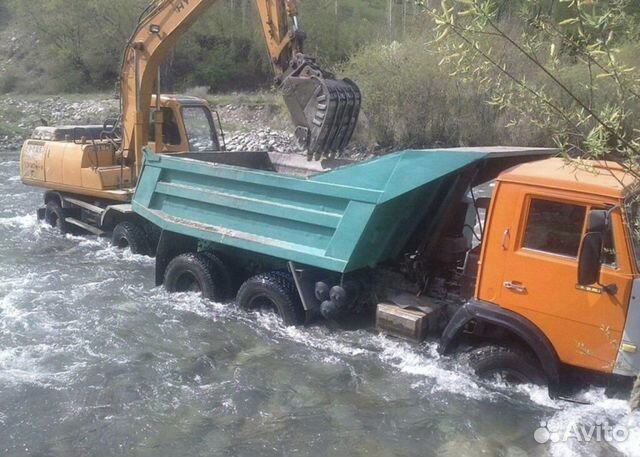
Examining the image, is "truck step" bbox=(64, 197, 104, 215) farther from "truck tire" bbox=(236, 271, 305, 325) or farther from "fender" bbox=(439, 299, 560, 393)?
"fender" bbox=(439, 299, 560, 393)

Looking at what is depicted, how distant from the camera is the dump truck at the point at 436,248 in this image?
4934 millimetres

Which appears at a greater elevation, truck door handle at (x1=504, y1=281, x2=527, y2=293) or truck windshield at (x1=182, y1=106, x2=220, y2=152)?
truck windshield at (x1=182, y1=106, x2=220, y2=152)

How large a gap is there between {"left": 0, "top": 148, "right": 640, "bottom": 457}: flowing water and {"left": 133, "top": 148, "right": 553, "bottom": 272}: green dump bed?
37.0 inches

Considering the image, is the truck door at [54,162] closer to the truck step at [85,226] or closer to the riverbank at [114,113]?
the truck step at [85,226]

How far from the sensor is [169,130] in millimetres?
11469

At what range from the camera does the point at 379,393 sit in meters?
6.07

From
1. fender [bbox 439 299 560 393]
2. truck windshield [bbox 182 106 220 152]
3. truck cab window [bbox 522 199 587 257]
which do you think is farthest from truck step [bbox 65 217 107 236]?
truck cab window [bbox 522 199 587 257]

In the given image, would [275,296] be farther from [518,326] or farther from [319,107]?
[518,326]

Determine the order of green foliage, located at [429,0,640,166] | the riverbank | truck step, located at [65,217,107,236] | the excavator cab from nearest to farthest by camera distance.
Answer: green foliage, located at [429,0,640,166] < the excavator cab < truck step, located at [65,217,107,236] < the riverbank

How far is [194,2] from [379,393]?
663 cm

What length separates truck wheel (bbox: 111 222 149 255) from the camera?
1053 centimetres

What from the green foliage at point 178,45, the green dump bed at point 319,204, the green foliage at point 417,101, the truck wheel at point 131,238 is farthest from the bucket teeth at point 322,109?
the green foliage at point 178,45

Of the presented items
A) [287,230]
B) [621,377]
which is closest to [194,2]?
[287,230]

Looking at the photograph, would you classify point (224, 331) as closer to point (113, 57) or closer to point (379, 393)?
point (379, 393)
